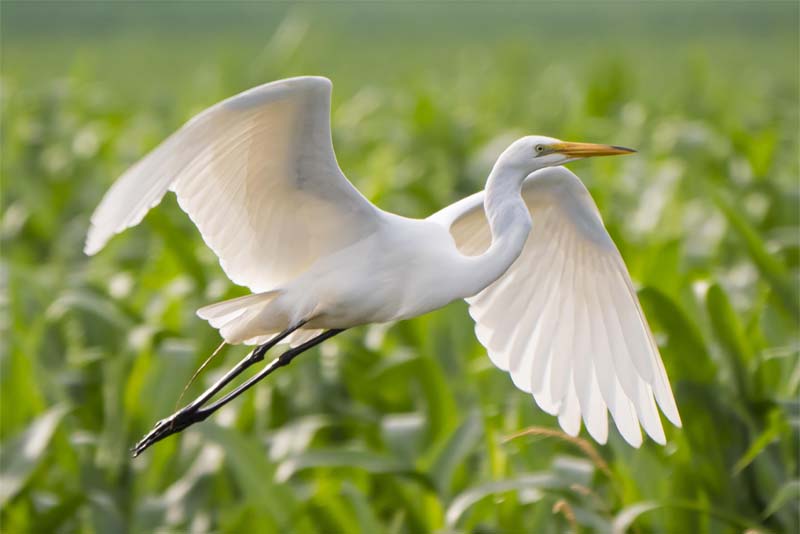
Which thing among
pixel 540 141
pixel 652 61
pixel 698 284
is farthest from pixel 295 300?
pixel 652 61

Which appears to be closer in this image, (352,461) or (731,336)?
(352,461)

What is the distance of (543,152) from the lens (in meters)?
2.50

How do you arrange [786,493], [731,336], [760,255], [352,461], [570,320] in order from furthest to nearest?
[760,255] → [731,336] → [352,461] → [786,493] → [570,320]

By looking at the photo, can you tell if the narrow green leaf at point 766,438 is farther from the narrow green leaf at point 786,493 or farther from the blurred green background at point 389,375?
the narrow green leaf at point 786,493

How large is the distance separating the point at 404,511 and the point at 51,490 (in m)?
1.24

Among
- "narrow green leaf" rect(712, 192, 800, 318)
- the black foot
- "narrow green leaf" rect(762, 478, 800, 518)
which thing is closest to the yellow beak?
the black foot

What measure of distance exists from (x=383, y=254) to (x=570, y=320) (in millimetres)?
782

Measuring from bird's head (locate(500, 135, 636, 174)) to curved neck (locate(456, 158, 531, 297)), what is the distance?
19mm

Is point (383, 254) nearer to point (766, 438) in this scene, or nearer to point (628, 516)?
point (628, 516)

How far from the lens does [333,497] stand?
3777 millimetres

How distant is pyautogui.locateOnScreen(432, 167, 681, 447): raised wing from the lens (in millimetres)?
2963

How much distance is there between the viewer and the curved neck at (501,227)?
2.43 m

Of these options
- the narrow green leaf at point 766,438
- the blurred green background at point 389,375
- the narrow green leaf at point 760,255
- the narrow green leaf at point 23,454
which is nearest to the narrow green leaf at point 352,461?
the blurred green background at point 389,375

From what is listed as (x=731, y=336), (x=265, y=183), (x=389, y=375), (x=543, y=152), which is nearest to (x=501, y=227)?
(x=543, y=152)
